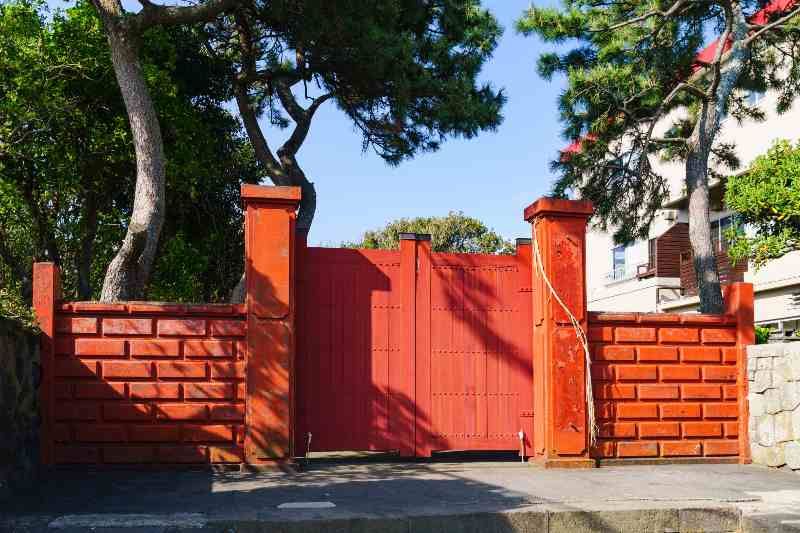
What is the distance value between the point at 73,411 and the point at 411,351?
3.34 m

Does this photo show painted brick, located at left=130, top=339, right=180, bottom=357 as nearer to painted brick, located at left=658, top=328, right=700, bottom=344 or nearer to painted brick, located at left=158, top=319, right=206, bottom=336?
painted brick, located at left=158, top=319, right=206, bottom=336

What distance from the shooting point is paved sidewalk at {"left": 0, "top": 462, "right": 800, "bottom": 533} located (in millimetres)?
5547

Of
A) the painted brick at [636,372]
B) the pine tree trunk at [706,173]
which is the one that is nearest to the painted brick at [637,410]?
the painted brick at [636,372]

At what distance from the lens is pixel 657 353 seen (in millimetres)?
8695

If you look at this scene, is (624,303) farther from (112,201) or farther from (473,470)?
(473,470)

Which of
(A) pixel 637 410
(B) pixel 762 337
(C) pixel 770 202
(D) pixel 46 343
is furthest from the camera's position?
(B) pixel 762 337

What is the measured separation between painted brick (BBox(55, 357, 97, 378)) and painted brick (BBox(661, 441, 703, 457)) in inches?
230

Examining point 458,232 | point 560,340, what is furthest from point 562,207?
point 458,232

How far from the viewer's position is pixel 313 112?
49.5 feet

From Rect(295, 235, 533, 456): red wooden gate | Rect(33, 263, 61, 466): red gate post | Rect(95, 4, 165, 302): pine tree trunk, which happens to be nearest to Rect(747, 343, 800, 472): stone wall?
Rect(295, 235, 533, 456): red wooden gate

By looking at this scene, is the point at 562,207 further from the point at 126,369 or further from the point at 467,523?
the point at 126,369

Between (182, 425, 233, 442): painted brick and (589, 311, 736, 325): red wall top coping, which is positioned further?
(589, 311, 736, 325): red wall top coping

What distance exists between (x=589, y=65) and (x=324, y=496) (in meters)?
8.03

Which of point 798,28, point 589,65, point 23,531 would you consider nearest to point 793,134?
point 798,28
